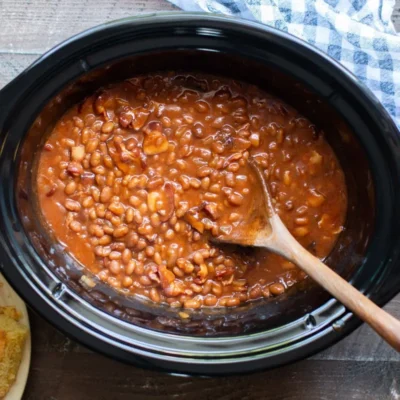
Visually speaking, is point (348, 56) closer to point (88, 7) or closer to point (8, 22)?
point (88, 7)

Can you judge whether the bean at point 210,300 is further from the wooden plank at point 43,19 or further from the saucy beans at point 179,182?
the wooden plank at point 43,19

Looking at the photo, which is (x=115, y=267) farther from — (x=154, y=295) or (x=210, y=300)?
(x=210, y=300)

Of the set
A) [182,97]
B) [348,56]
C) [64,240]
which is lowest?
[64,240]

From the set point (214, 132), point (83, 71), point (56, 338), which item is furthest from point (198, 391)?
point (83, 71)

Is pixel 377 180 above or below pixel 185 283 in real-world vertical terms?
above

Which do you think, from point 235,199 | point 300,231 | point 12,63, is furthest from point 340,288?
point 12,63

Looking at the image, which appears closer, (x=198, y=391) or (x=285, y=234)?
(x=285, y=234)

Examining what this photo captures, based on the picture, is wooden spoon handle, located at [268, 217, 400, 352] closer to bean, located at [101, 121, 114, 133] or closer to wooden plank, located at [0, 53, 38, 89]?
bean, located at [101, 121, 114, 133]

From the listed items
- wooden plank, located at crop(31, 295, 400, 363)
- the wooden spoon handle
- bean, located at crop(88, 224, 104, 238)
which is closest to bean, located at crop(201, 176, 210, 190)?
the wooden spoon handle
